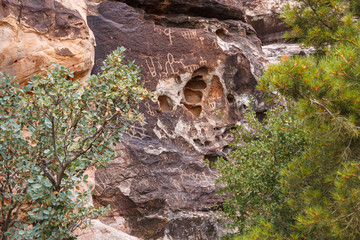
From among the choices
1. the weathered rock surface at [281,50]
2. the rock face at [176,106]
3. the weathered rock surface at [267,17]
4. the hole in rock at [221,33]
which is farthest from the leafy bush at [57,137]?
the weathered rock surface at [267,17]

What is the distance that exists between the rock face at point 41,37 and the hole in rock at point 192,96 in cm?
243

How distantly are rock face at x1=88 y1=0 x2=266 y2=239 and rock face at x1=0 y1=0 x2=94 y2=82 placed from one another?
933mm

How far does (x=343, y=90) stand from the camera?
2875 mm

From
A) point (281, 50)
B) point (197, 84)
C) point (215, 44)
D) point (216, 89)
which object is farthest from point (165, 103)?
point (281, 50)

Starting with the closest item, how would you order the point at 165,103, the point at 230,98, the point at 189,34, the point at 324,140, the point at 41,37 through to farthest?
the point at 324,140, the point at 41,37, the point at 165,103, the point at 189,34, the point at 230,98

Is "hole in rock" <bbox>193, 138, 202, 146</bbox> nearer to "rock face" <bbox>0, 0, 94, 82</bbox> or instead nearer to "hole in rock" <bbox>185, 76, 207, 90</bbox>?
"hole in rock" <bbox>185, 76, 207, 90</bbox>

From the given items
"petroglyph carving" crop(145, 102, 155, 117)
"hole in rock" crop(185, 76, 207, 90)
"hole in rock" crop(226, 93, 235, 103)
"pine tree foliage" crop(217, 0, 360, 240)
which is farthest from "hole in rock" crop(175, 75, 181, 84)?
"pine tree foliage" crop(217, 0, 360, 240)

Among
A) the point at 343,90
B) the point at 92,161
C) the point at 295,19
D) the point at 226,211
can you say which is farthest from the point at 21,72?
the point at 343,90

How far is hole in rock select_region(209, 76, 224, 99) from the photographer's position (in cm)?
761

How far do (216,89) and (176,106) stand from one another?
1181mm

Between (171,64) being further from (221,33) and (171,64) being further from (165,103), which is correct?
(221,33)

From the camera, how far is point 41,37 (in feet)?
16.3

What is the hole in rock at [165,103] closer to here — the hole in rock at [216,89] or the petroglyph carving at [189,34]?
the hole in rock at [216,89]

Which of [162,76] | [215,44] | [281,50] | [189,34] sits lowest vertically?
[281,50]
